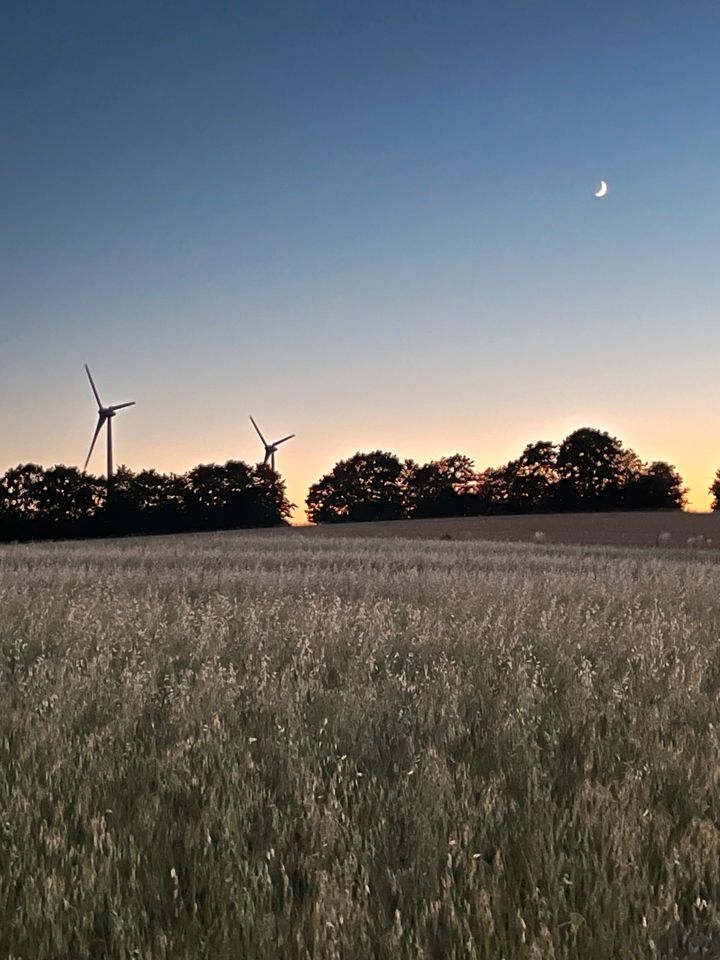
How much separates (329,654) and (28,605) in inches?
200

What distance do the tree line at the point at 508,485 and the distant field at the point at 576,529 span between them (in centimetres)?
2604

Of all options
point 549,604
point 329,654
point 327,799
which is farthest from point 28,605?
point 327,799

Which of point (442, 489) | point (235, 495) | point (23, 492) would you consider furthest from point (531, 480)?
point (23, 492)

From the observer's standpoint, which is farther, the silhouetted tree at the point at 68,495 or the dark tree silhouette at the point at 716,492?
the dark tree silhouette at the point at 716,492

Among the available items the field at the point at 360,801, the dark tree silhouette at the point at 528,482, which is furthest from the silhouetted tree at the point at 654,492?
the field at the point at 360,801

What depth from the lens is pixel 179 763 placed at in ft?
13.6

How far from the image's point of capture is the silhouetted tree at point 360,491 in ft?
317

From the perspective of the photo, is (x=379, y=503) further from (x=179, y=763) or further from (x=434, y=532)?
(x=179, y=763)

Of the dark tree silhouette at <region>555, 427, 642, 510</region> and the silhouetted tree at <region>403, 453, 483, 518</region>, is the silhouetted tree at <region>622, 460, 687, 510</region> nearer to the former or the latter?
the dark tree silhouette at <region>555, 427, 642, 510</region>

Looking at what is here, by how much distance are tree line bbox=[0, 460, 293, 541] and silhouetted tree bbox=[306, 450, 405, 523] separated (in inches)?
626

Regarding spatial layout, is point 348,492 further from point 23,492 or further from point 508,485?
point 23,492

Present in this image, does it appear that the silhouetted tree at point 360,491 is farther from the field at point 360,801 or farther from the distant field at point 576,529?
the field at point 360,801

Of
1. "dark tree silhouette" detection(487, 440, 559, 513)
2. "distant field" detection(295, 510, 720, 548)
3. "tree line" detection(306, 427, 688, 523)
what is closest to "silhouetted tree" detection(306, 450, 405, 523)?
"tree line" detection(306, 427, 688, 523)

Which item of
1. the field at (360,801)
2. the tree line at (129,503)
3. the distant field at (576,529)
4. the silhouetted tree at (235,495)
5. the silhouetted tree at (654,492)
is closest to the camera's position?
the field at (360,801)
